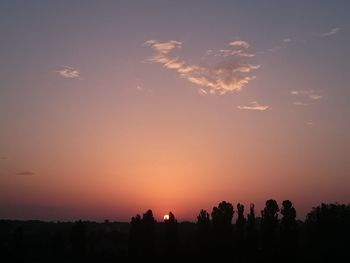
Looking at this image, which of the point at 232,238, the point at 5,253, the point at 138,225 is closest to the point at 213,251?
the point at 232,238

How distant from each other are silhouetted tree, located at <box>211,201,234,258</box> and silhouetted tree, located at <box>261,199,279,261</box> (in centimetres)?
498

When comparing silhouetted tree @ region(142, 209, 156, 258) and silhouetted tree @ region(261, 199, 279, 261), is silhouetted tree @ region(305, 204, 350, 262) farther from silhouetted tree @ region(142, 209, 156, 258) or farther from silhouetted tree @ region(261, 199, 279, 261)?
silhouetted tree @ region(142, 209, 156, 258)

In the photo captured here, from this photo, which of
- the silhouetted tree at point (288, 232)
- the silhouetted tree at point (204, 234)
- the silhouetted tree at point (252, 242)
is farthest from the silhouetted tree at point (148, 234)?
the silhouetted tree at point (288, 232)

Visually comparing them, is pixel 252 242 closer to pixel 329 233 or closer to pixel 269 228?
pixel 269 228

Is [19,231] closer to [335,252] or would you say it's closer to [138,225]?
[138,225]

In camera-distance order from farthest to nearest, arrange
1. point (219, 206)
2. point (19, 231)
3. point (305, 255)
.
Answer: point (19, 231), point (219, 206), point (305, 255)

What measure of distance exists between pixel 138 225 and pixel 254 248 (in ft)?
64.7

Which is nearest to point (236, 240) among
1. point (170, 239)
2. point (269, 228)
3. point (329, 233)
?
point (269, 228)

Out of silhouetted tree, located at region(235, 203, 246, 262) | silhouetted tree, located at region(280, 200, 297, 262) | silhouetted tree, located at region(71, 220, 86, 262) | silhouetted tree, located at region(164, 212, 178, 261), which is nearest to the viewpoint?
silhouetted tree, located at region(280, 200, 297, 262)

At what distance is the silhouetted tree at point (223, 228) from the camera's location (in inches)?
2931

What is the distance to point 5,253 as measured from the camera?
237 feet

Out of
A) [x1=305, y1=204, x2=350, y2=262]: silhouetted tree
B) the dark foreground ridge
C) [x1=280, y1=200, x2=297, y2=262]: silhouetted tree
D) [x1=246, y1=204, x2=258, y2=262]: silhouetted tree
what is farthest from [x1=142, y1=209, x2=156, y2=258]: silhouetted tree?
[x1=305, y1=204, x2=350, y2=262]: silhouetted tree

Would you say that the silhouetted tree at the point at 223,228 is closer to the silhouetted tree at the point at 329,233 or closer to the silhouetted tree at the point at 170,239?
the silhouetted tree at the point at 170,239

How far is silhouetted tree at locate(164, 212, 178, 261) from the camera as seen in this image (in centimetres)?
7925
